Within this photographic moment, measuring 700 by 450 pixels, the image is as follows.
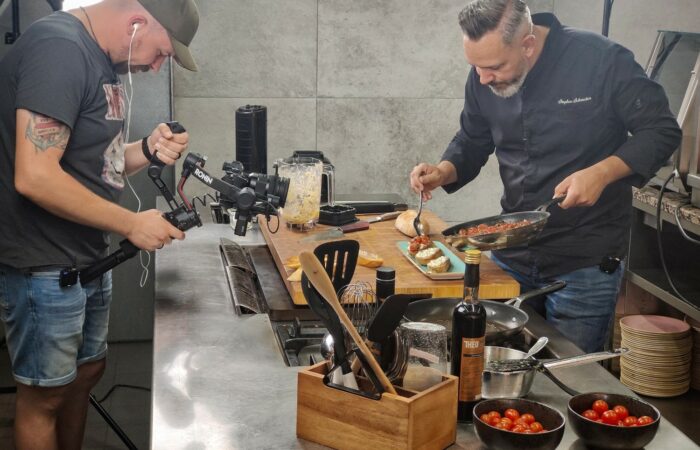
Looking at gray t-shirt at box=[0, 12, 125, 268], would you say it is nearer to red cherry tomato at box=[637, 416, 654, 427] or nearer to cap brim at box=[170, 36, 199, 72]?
cap brim at box=[170, 36, 199, 72]

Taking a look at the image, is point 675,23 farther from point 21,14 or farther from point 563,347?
point 21,14

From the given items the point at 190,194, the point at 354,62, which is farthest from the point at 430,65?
the point at 190,194

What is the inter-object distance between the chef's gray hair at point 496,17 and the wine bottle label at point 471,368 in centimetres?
132

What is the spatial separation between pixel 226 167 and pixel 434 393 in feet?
3.88

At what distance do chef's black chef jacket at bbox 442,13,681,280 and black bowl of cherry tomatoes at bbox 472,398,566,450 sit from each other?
49.1 inches

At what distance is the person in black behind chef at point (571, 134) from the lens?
2695mm

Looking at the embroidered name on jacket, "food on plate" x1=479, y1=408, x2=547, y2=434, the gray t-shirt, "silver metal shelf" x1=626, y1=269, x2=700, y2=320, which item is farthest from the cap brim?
"silver metal shelf" x1=626, y1=269, x2=700, y2=320

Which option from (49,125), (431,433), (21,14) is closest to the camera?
(431,433)

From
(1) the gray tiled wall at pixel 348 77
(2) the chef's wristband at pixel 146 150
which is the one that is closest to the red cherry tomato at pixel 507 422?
(2) the chef's wristband at pixel 146 150

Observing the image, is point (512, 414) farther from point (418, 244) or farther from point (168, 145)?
point (168, 145)

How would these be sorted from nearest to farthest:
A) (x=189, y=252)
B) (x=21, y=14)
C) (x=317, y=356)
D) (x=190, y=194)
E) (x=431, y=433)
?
(x=431, y=433), (x=317, y=356), (x=189, y=252), (x=21, y=14), (x=190, y=194)

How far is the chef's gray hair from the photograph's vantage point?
8.87 feet

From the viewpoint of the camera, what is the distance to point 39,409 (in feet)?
8.30

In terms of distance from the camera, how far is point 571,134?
280cm
